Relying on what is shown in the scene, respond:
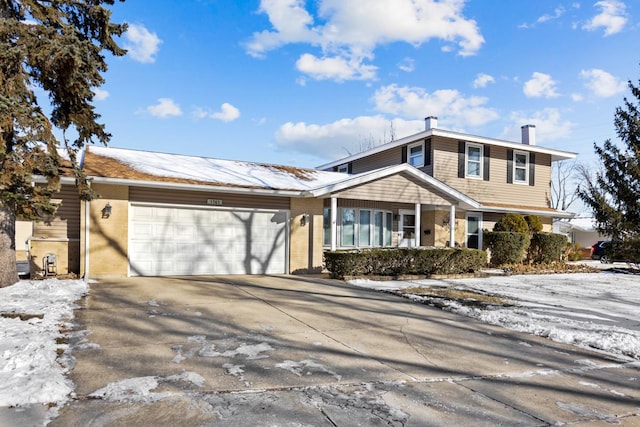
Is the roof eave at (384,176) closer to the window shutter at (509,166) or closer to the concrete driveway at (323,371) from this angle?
the window shutter at (509,166)

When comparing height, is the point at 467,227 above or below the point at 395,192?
below

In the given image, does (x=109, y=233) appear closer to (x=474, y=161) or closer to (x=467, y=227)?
(x=467, y=227)

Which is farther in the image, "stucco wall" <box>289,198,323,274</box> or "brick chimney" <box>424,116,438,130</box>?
"brick chimney" <box>424,116,438,130</box>

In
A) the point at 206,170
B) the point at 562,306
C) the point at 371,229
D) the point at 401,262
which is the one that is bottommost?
the point at 562,306

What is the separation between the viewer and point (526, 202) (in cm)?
Result: 1994

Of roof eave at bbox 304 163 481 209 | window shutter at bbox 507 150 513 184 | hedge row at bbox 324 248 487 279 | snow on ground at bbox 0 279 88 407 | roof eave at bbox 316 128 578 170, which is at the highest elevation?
roof eave at bbox 316 128 578 170

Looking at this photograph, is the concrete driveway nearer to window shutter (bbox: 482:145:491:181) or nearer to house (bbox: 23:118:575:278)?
house (bbox: 23:118:575:278)

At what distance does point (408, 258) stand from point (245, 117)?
1173 cm

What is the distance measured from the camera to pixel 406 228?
17.5 meters

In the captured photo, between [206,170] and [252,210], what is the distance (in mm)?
2290

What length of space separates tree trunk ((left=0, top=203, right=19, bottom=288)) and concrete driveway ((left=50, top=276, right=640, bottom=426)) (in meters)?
2.94

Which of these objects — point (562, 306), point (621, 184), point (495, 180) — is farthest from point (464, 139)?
point (562, 306)

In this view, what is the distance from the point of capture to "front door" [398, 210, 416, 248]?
1728cm

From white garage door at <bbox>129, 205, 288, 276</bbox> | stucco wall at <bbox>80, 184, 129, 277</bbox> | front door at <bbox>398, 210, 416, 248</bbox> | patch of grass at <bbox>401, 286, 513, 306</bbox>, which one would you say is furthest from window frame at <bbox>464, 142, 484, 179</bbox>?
stucco wall at <bbox>80, 184, 129, 277</bbox>
